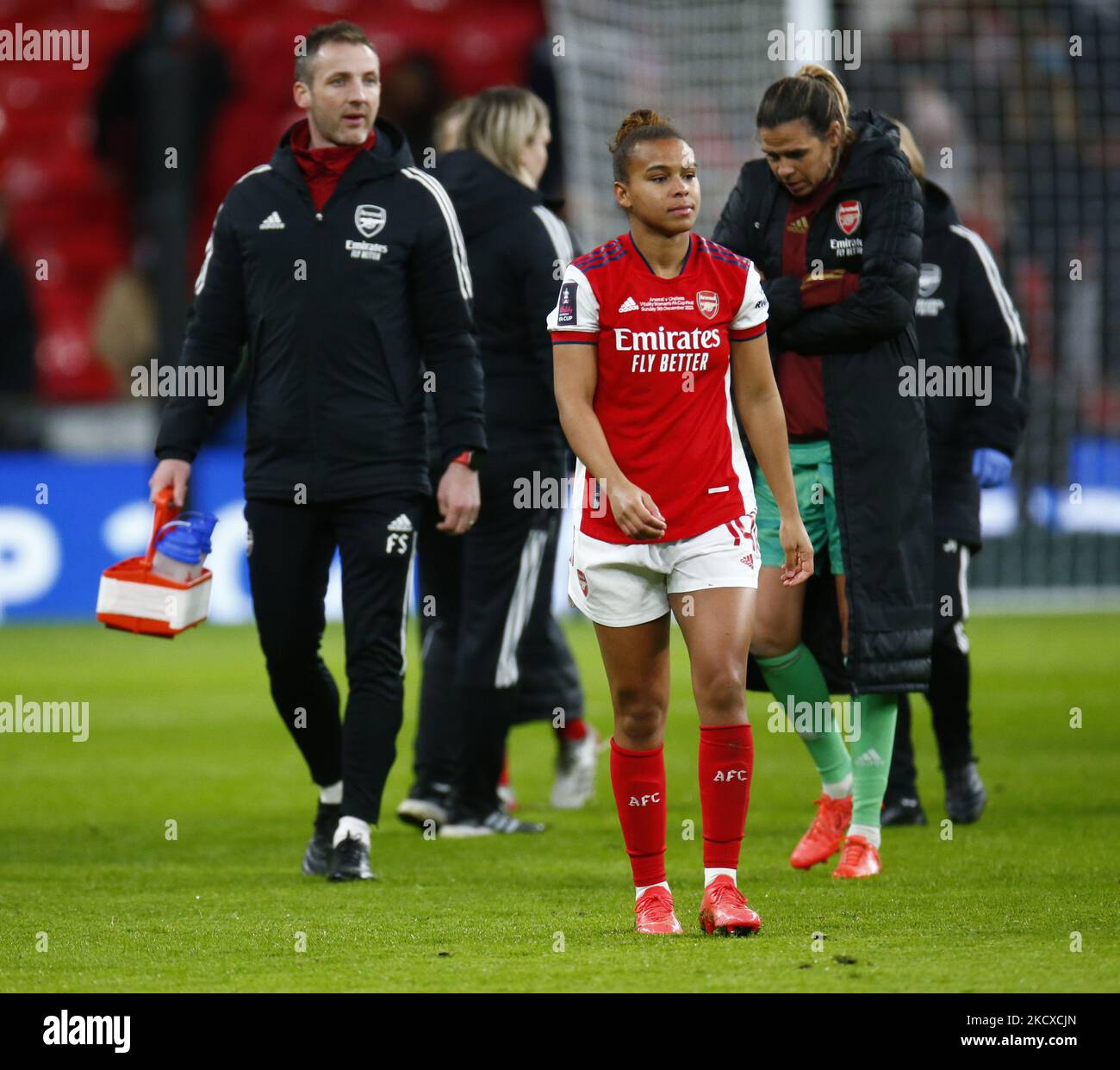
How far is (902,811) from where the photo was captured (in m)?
6.94

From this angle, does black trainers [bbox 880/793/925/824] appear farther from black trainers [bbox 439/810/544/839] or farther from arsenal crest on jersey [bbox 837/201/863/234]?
arsenal crest on jersey [bbox 837/201/863/234]

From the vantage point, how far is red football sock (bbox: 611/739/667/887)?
499cm

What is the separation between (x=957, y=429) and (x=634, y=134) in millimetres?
2404

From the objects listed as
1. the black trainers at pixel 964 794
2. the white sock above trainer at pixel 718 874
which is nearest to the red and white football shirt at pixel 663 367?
the white sock above trainer at pixel 718 874

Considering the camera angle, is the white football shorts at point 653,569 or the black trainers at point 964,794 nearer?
the white football shorts at point 653,569

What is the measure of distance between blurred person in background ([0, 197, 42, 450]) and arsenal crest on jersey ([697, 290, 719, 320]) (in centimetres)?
1137

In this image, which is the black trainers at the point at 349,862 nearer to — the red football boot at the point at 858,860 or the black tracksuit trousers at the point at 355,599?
the black tracksuit trousers at the point at 355,599

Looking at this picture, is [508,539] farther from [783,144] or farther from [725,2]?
[725,2]

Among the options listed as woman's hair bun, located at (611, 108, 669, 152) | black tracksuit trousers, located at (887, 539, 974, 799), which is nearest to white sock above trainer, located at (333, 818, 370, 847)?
black tracksuit trousers, located at (887, 539, 974, 799)

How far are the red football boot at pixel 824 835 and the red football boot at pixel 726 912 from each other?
1161mm

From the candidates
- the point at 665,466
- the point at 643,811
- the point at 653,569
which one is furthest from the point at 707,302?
the point at 643,811

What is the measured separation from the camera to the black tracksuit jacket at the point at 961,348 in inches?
270

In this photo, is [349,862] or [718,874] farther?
[349,862]

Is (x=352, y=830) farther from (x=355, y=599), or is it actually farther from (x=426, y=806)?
(x=426, y=806)
